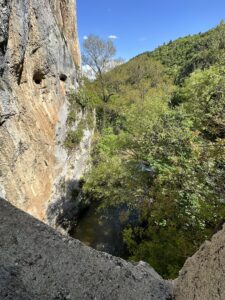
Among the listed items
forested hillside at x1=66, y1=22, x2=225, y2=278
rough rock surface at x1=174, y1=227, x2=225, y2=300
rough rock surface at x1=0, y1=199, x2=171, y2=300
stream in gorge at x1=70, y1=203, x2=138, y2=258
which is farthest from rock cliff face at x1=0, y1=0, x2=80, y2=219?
rough rock surface at x1=174, y1=227, x2=225, y2=300

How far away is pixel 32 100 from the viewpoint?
10.8m

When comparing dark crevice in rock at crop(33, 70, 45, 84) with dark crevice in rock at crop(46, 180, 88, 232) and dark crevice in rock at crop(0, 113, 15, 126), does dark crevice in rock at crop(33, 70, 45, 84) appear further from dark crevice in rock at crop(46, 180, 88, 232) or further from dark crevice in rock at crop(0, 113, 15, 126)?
dark crevice in rock at crop(46, 180, 88, 232)

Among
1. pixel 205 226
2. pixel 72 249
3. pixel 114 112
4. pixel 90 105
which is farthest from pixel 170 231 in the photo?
pixel 114 112

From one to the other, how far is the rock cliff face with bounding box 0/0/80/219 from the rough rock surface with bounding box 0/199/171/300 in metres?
6.41

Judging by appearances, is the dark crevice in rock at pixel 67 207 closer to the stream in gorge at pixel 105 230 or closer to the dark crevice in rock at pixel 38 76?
the stream in gorge at pixel 105 230

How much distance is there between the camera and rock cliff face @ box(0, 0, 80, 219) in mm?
8648

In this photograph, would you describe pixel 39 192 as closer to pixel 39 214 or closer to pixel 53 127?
pixel 39 214

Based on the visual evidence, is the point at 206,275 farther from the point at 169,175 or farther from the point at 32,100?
the point at 32,100

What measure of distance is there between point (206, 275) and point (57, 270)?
3.88 feet

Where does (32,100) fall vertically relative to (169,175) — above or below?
above

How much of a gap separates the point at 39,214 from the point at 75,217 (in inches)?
171

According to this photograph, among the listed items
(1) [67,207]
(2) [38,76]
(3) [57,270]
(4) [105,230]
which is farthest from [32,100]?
(3) [57,270]

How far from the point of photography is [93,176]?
47.1 feet

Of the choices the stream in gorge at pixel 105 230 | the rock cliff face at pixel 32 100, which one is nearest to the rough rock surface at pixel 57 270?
the rock cliff face at pixel 32 100
